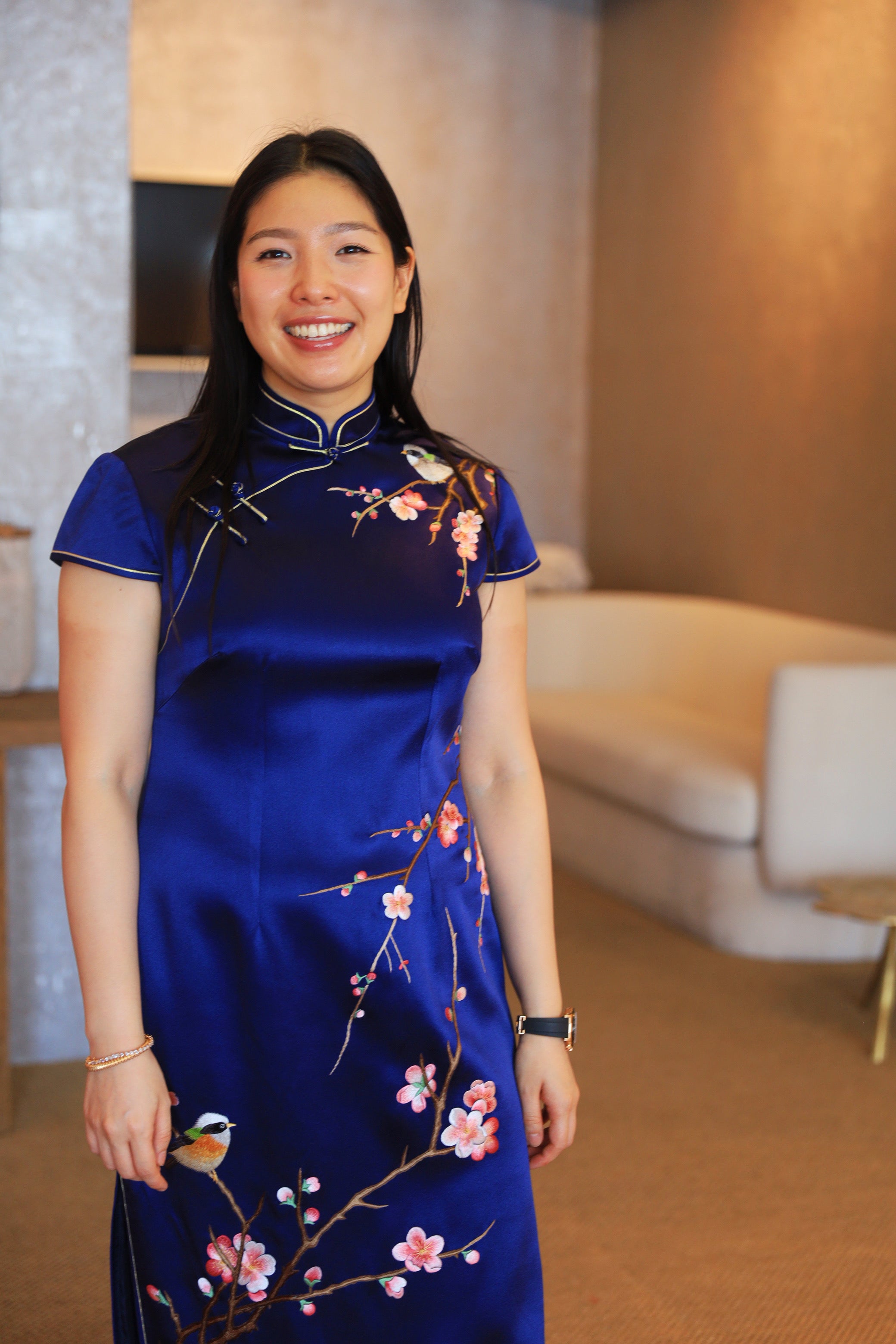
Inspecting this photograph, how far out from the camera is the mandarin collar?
1.32 m

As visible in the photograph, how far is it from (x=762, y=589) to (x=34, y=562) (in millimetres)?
3192

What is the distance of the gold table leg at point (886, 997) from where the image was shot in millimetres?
3033

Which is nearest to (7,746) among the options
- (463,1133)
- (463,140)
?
(463,1133)

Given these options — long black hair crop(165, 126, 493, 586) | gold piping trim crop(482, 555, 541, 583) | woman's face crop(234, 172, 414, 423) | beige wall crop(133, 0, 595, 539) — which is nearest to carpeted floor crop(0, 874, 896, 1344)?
gold piping trim crop(482, 555, 541, 583)

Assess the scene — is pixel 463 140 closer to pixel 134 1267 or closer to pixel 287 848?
pixel 287 848

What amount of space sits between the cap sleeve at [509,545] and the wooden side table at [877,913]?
A: 194cm

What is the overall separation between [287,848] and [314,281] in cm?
50

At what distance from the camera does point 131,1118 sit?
1.18 meters

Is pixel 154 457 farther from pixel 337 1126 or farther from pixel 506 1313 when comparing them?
pixel 506 1313

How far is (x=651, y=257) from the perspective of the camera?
6043 millimetres

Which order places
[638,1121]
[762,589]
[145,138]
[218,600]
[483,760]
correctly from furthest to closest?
[145,138]
[762,589]
[638,1121]
[483,760]
[218,600]

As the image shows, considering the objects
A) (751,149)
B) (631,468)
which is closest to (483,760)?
(751,149)

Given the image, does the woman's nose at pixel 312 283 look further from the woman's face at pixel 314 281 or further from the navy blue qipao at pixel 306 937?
the navy blue qipao at pixel 306 937

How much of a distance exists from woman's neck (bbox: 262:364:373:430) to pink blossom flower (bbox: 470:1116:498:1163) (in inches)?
25.8
